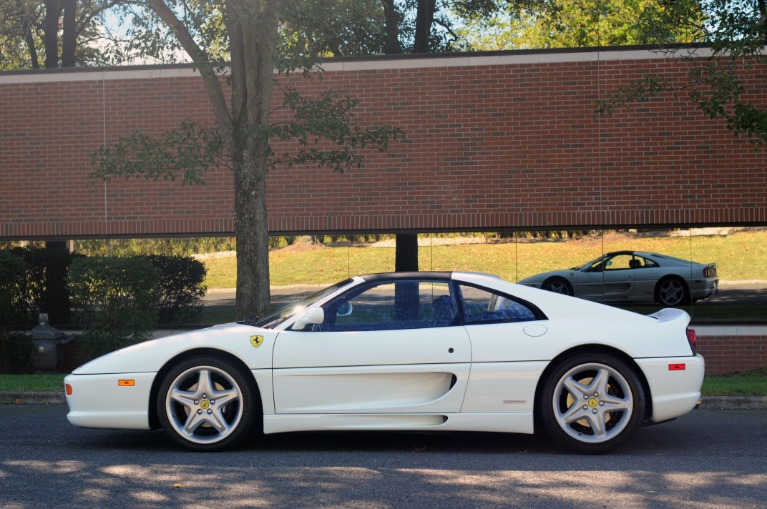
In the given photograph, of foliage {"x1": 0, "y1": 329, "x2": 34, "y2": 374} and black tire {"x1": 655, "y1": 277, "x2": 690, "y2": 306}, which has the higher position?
black tire {"x1": 655, "y1": 277, "x2": 690, "y2": 306}

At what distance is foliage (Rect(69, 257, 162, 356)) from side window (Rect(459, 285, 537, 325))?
24.6 ft

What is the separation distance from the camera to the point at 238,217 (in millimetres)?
11734

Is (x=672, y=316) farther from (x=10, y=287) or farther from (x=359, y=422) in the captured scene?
(x=10, y=287)

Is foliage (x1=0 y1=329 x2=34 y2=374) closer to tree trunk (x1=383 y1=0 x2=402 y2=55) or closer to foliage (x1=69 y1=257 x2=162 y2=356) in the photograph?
foliage (x1=69 y1=257 x2=162 y2=356)

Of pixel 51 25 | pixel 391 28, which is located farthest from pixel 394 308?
pixel 51 25

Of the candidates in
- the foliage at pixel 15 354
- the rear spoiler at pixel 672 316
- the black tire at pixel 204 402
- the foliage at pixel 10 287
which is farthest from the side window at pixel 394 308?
the foliage at pixel 15 354

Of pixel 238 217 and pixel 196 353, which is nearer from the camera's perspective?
pixel 196 353

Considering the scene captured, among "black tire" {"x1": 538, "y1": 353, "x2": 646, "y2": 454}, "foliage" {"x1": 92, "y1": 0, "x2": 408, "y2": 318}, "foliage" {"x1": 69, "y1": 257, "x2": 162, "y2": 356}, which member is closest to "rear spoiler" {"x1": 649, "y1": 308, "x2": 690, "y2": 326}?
"black tire" {"x1": 538, "y1": 353, "x2": 646, "y2": 454}

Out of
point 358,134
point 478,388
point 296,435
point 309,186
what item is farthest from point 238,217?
point 478,388

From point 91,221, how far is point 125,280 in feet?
6.57

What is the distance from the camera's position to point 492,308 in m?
7.45

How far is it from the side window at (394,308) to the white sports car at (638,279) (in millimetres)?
7601

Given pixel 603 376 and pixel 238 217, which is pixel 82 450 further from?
pixel 238 217

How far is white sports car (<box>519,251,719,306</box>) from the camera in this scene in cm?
1476
